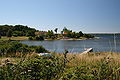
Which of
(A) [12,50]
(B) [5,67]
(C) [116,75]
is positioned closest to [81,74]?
(C) [116,75]

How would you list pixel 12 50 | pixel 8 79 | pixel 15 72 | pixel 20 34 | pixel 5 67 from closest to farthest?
pixel 8 79, pixel 15 72, pixel 5 67, pixel 12 50, pixel 20 34

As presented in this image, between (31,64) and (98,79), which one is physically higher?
(31,64)

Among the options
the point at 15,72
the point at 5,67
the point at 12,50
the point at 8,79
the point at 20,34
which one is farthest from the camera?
the point at 20,34

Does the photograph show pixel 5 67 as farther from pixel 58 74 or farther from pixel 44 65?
pixel 58 74

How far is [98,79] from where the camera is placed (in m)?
3.01

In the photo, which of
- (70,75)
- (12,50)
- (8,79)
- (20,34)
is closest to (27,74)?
(8,79)

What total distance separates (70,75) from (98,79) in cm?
51

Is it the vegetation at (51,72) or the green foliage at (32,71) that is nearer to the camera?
the vegetation at (51,72)

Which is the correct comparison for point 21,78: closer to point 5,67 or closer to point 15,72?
point 15,72

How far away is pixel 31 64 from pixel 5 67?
0.52 metres

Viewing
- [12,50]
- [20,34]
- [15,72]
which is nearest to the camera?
[15,72]

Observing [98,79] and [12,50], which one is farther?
[12,50]

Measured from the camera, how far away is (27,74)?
10.5 feet

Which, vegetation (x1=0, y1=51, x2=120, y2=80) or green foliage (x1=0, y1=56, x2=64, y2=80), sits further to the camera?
green foliage (x1=0, y1=56, x2=64, y2=80)
